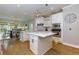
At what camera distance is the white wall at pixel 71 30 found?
191cm

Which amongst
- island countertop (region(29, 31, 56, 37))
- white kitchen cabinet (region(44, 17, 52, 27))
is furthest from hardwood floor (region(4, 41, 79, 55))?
white kitchen cabinet (region(44, 17, 52, 27))

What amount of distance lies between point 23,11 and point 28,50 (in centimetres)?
80

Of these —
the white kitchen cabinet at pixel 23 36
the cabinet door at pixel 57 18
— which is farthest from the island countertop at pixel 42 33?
the cabinet door at pixel 57 18

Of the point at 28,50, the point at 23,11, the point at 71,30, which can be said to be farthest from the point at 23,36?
the point at 71,30

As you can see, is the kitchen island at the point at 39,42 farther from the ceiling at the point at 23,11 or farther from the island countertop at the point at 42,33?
the ceiling at the point at 23,11

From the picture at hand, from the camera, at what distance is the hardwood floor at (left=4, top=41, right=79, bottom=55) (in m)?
1.85

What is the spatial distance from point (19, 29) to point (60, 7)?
0.95 metres

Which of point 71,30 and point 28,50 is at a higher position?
point 71,30

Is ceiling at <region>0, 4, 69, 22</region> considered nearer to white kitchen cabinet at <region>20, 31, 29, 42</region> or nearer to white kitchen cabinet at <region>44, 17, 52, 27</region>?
white kitchen cabinet at <region>44, 17, 52, 27</region>

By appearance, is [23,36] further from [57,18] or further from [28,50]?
[57,18]

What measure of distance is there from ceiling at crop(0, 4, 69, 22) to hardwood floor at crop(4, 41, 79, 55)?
51 centimetres

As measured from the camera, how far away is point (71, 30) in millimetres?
2156
